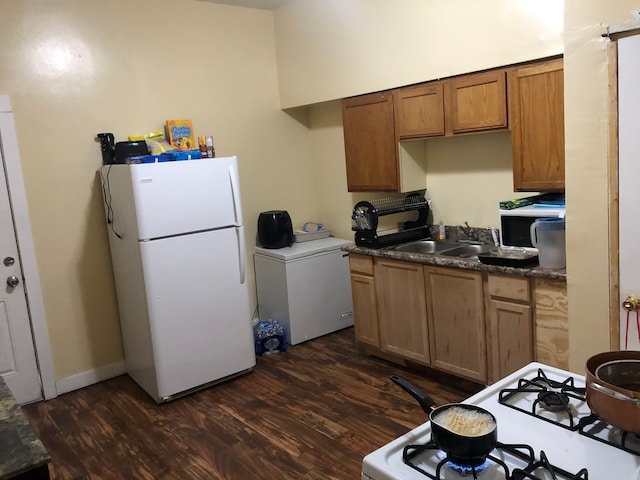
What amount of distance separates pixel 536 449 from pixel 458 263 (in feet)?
6.58

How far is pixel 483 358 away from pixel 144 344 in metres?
2.16

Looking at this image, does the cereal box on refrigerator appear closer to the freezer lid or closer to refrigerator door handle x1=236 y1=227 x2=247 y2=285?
refrigerator door handle x1=236 y1=227 x2=247 y2=285

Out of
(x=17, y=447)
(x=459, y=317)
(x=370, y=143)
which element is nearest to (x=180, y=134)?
(x=370, y=143)

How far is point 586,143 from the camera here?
7.30 feet

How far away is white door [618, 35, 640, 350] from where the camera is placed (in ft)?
6.62

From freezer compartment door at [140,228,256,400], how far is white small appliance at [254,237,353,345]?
56cm

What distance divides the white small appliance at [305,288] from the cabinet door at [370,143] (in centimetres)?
64

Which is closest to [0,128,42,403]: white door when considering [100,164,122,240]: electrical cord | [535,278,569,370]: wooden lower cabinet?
[100,164,122,240]: electrical cord

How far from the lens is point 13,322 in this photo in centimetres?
355

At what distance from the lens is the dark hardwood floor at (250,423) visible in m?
2.76

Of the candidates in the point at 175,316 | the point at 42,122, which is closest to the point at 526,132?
the point at 175,316

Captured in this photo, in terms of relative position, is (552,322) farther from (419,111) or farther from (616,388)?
(616,388)

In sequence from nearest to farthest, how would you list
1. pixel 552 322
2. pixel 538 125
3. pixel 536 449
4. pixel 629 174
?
pixel 536 449 < pixel 629 174 < pixel 552 322 < pixel 538 125

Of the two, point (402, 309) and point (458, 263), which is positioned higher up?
point (458, 263)
